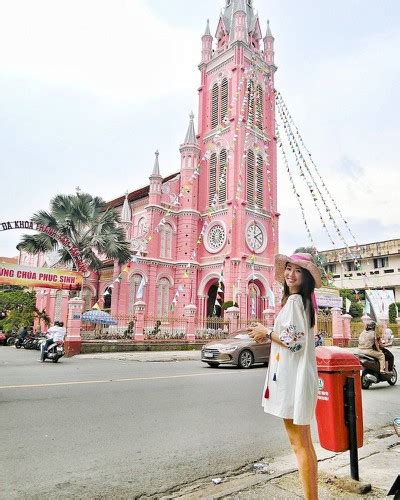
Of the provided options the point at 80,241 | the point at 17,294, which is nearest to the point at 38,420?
the point at 80,241

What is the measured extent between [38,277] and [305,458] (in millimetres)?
17253

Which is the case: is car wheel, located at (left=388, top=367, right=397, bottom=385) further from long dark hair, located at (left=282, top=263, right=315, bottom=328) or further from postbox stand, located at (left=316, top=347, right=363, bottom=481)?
long dark hair, located at (left=282, top=263, right=315, bottom=328)

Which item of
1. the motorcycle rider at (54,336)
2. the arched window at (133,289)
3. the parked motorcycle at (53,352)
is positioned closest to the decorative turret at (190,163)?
the arched window at (133,289)

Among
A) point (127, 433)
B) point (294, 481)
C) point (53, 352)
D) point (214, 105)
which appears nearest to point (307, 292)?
point (294, 481)

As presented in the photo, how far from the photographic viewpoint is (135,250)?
2934 cm

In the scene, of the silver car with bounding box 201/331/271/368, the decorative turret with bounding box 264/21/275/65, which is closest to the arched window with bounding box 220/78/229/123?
the decorative turret with bounding box 264/21/275/65

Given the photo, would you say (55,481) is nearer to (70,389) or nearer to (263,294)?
(70,389)

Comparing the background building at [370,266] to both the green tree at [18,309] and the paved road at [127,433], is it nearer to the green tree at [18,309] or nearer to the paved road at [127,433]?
the green tree at [18,309]

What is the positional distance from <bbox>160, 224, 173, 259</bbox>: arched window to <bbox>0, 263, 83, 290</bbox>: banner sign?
12.1 meters

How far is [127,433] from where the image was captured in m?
4.68

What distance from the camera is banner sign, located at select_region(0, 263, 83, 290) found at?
1694 centimetres

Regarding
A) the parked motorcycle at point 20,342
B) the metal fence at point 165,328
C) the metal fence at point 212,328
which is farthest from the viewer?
the metal fence at point 212,328

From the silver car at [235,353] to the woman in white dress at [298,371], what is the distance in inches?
366

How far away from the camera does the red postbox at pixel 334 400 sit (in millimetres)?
3045
